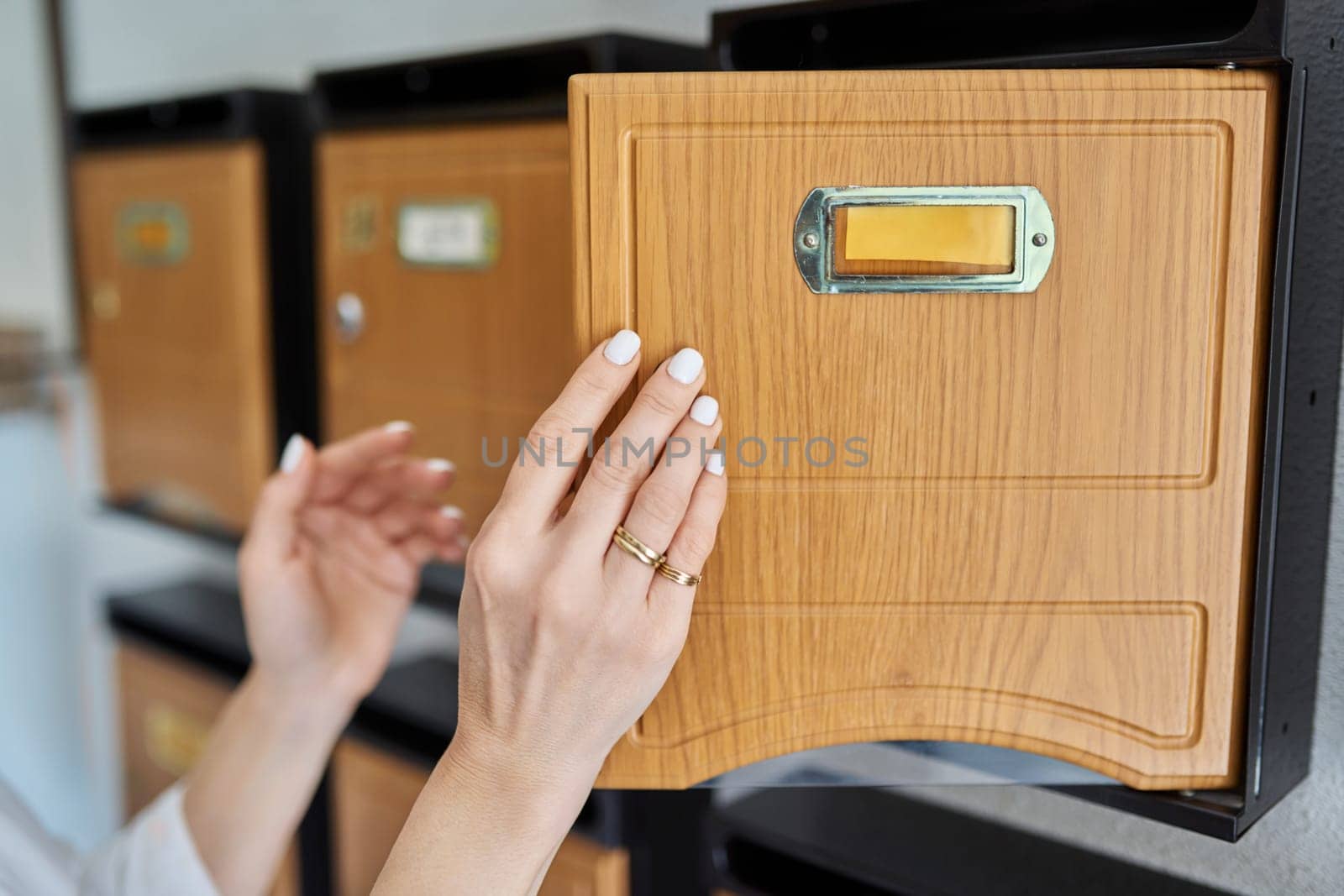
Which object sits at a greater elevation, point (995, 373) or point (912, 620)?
point (995, 373)

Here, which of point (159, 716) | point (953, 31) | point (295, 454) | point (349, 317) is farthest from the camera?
point (159, 716)

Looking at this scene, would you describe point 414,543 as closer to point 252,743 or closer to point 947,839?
point 252,743

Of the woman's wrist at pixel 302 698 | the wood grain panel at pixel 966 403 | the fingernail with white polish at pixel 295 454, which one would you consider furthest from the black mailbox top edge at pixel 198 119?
the wood grain panel at pixel 966 403

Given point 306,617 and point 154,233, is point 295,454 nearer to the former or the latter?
point 306,617

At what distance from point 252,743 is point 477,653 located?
39 cm

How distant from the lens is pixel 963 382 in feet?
1.50

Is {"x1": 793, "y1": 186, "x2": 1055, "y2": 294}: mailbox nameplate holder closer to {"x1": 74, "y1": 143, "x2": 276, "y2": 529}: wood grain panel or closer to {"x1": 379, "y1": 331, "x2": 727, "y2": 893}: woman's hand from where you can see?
{"x1": 379, "y1": 331, "x2": 727, "y2": 893}: woman's hand

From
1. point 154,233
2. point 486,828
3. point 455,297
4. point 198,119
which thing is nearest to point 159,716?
point 154,233

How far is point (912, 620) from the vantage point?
0.47m

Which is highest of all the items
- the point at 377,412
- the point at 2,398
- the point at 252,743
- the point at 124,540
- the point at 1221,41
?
the point at 1221,41

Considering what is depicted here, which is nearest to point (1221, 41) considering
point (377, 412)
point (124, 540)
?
point (377, 412)

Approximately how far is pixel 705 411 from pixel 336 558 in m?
0.41

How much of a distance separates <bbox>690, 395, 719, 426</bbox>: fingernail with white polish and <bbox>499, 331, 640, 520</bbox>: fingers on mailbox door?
0.03 meters

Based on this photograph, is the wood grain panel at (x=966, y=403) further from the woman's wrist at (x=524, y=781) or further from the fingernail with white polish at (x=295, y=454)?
the fingernail with white polish at (x=295, y=454)
